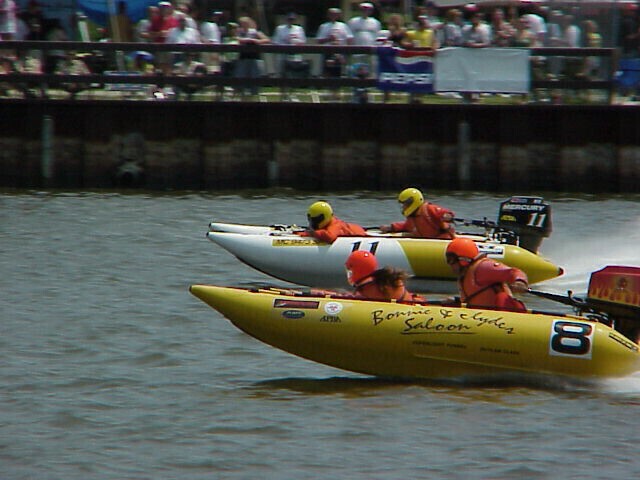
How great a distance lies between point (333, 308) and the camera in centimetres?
945

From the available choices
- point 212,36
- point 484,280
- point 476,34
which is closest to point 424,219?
point 484,280

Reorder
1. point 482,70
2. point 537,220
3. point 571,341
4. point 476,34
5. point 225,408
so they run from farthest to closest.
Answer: point 482,70 → point 476,34 → point 537,220 → point 571,341 → point 225,408

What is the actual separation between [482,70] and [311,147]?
2902mm

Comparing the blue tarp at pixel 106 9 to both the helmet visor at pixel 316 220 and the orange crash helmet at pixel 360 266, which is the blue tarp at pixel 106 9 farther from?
the orange crash helmet at pixel 360 266

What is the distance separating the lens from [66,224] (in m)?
17.1

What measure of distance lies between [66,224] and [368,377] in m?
8.32

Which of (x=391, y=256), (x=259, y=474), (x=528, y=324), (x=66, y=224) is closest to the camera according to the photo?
(x=259, y=474)

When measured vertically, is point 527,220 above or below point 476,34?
below

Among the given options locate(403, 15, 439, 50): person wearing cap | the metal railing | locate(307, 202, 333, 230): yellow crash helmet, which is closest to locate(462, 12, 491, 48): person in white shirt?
locate(403, 15, 439, 50): person wearing cap

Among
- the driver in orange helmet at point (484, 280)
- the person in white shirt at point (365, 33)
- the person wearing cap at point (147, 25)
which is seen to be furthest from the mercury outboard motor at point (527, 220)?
the person wearing cap at point (147, 25)

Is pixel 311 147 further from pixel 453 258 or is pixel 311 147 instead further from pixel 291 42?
pixel 453 258

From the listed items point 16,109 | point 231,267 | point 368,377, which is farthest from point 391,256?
point 16,109

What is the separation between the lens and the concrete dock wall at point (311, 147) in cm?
1956

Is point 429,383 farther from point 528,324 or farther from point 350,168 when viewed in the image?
point 350,168
